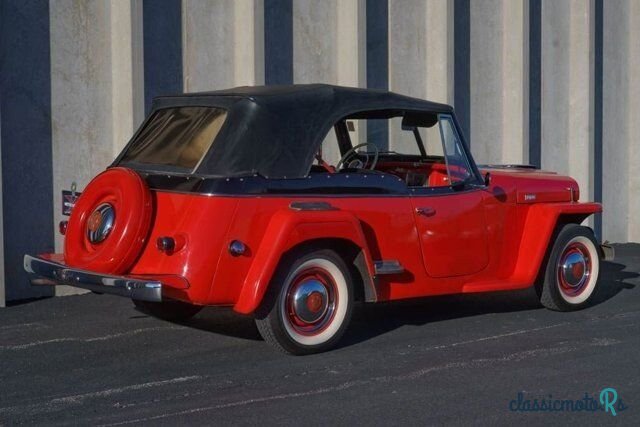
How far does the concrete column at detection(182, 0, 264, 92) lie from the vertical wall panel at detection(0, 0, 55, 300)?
160 centimetres

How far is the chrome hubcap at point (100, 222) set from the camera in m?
6.89

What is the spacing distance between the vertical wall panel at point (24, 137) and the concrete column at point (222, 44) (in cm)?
160

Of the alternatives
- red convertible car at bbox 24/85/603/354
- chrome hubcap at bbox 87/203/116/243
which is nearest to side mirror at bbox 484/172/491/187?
red convertible car at bbox 24/85/603/354

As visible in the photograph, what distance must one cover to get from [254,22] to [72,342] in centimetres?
447

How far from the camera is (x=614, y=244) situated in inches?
583

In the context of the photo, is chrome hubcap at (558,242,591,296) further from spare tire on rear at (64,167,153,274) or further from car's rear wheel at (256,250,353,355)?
spare tire on rear at (64,167,153,274)

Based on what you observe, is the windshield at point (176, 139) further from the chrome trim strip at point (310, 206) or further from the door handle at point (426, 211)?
the door handle at point (426, 211)

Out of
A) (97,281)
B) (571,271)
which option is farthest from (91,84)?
(571,271)

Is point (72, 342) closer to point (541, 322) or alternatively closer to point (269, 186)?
point (269, 186)

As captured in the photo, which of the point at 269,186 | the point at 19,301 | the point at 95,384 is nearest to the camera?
the point at 95,384

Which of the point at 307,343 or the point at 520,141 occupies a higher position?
the point at 520,141

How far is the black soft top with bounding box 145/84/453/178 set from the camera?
22.6ft

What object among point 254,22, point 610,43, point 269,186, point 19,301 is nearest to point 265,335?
point 269,186

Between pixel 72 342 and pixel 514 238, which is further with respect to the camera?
pixel 514 238
